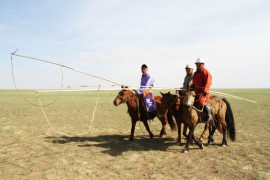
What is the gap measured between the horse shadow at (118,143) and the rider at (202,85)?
184 centimetres

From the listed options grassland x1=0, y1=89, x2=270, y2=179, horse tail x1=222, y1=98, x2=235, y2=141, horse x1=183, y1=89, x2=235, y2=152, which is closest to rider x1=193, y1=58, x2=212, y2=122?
horse x1=183, y1=89, x2=235, y2=152

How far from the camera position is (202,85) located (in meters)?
8.38

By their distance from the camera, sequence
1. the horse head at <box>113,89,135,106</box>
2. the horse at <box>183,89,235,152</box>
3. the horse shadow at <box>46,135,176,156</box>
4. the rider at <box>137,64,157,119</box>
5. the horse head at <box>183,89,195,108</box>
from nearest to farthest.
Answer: the horse head at <box>183,89,195,108</box>
the horse at <box>183,89,235,152</box>
the horse shadow at <box>46,135,176,156</box>
the horse head at <box>113,89,135,106</box>
the rider at <box>137,64,157,119</box>

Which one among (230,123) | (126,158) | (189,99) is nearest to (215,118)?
(230,123)

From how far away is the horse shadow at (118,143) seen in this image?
8.40 m

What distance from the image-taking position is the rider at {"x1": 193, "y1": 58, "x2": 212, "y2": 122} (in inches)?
318

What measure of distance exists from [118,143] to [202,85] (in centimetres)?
362

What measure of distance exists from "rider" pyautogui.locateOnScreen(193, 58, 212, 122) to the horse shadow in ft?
6.03

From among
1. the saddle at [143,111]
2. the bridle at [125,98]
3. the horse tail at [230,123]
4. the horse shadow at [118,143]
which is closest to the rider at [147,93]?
the saddle at [143,111]

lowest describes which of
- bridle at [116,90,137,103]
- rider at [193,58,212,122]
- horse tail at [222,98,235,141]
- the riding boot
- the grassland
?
the grassland

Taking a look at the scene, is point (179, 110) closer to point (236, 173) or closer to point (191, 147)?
point (191, 147)

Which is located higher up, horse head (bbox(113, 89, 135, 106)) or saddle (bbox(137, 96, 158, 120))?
horse head (bbox(113, 89, 135, 106))

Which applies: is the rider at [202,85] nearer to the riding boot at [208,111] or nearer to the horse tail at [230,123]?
the riding boot at [208,111]

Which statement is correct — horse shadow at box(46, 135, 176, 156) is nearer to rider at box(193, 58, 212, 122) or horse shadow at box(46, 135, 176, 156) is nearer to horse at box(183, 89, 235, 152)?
horse at box(183, 89, 235, 152)
